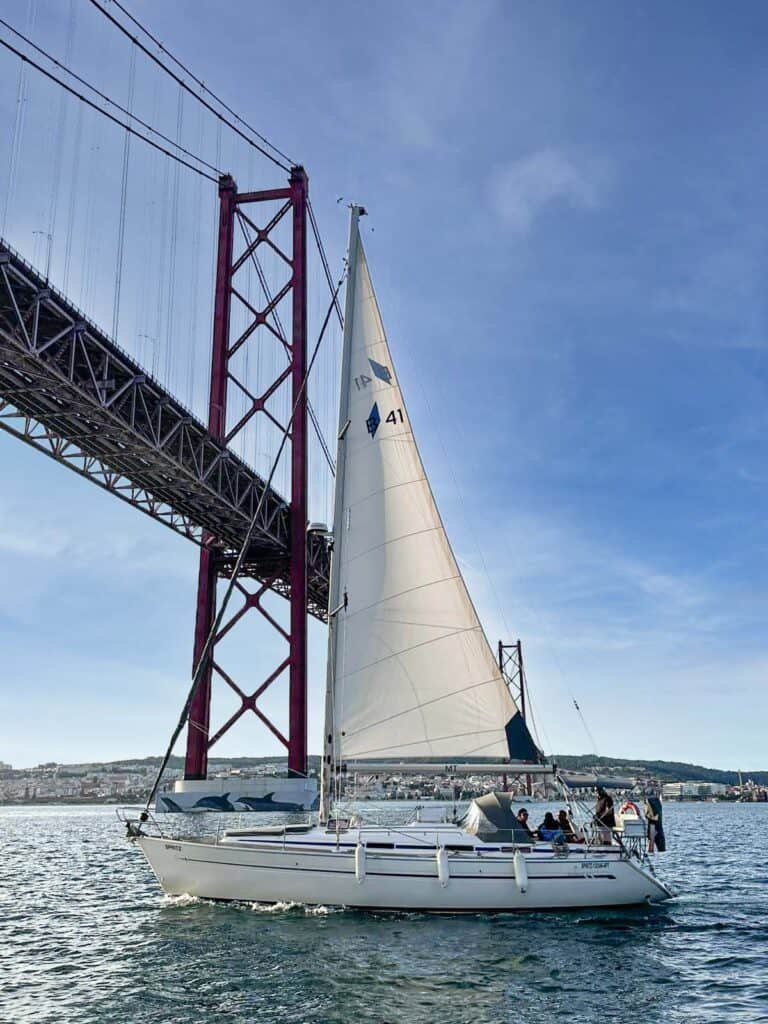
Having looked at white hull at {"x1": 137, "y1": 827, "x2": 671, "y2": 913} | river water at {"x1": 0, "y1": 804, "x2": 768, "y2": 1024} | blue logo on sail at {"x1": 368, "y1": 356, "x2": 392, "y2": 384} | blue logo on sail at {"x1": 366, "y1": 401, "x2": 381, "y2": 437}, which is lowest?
river water at {"x1": 0, "y1": 804, "x2": 768, "y2": 1024}

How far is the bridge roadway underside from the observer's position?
2259 cm

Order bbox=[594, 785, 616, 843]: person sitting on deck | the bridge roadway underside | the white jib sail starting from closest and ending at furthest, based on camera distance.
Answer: bbox=[594, 785, 616, 843]: person sitting on deck < the white jib sail < the bridge roadway underside

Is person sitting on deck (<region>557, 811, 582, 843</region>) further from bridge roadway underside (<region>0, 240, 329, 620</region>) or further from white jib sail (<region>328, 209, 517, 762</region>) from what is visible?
bridge roadway underside (<region>0, 240, 329, 620</region>)

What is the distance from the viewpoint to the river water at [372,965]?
8.85 m

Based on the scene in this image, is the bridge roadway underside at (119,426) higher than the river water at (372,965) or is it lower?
higher

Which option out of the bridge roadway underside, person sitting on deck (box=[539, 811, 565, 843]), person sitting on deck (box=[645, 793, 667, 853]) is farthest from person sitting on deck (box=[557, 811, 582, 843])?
the bridge roadway underside

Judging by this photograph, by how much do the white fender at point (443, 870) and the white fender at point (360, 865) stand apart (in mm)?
1096

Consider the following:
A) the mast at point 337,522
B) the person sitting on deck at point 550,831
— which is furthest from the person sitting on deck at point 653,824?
the mast at point 337,522

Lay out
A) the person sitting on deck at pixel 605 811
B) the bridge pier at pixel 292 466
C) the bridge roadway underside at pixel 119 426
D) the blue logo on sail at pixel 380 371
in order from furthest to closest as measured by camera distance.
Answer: the bridge pier at pixel 292 466
the bridge roadway underside at pixel 119 426
the blue logo on sail at pixel 380 371
the person sitting on deck at pixel 605 811

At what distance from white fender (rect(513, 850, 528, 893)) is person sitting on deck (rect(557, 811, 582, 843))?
3.95 feet

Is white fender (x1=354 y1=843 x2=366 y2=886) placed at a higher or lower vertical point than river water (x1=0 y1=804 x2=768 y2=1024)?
higher

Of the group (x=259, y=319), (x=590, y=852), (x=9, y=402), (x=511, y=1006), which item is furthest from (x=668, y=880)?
(x=259, y=319)

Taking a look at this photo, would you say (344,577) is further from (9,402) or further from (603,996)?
(9,402)

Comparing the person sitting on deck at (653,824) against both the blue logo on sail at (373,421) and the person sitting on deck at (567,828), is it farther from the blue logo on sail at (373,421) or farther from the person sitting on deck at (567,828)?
the blue logo on sail at (373,421)
